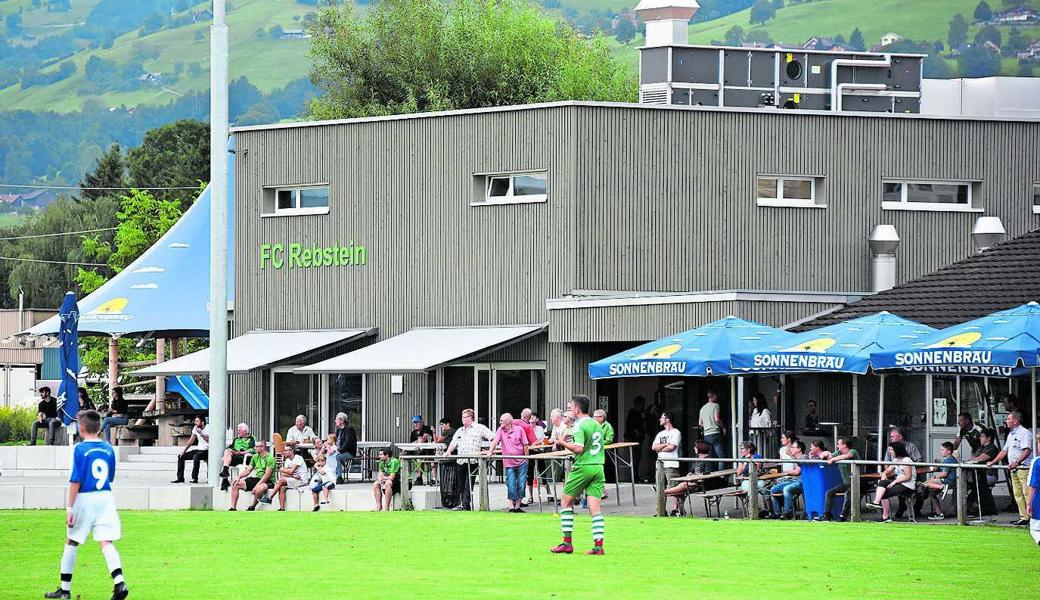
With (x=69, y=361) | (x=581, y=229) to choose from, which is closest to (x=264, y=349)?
(x=69, y=361)

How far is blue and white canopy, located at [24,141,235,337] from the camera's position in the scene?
125 feet

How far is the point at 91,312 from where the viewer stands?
3903 cm

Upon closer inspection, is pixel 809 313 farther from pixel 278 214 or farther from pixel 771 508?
pixel 278 214

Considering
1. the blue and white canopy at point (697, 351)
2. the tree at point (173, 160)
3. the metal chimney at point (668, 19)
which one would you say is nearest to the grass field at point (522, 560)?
the blue and white canopy at point (697, 351)

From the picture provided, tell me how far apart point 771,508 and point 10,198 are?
18723 cm

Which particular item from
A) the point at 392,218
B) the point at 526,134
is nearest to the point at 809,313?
the point at 526,134

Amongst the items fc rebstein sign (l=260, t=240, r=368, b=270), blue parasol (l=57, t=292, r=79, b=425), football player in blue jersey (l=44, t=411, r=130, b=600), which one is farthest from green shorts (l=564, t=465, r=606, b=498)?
fc rebstein sign (l=260, t=240, r=368, b=270)

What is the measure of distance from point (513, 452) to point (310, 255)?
11.3 metres

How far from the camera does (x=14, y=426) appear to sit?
5319 centimetres

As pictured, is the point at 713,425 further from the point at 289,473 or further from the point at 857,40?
the point at 857,40

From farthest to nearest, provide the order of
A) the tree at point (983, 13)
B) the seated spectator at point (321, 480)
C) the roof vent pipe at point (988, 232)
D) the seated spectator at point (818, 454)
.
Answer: the tree at point (983, 13) < the roof vent pipe at point (988, 232) < the seated spectator at point (321, 480) < the seated spectator at point (818, 454)

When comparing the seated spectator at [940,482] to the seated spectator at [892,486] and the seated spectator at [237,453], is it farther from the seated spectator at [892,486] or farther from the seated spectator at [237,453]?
the seated spectator at [237,453]

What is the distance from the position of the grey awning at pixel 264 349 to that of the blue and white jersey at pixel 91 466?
61.6 ft

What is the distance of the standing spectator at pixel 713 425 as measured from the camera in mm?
26828
